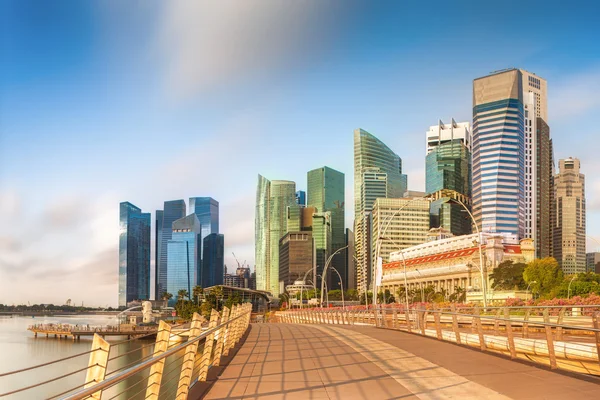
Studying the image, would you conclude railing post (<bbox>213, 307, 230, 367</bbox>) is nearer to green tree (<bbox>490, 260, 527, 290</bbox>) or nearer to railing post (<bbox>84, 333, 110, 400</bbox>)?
railing post (<bbox>84, 333, 110, 400</bbox>)

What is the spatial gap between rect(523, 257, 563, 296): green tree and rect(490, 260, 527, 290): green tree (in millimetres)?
6938

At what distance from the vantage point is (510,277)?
134000 millimetres

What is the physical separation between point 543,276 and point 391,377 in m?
112

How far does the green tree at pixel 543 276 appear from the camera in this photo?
110 metres

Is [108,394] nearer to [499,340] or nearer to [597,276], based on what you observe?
[499,340]

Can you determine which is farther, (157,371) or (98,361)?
(157,371)

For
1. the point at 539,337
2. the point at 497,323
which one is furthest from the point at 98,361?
the point at 539,337

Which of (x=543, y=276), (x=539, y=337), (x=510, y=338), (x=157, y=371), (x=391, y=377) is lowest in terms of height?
(x=543, y=276)

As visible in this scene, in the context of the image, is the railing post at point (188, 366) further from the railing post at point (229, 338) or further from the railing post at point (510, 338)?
the railing post at point (510, 338)

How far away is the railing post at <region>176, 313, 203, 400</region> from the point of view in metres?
8.85

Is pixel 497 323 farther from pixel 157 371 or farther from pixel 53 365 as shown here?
pixel 53 365

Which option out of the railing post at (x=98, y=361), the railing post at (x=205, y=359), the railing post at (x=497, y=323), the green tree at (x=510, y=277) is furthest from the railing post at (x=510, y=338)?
the green tree at (x=510, y=277)

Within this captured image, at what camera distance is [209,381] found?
11398 millimetres

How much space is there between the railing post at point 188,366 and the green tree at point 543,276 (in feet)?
347
